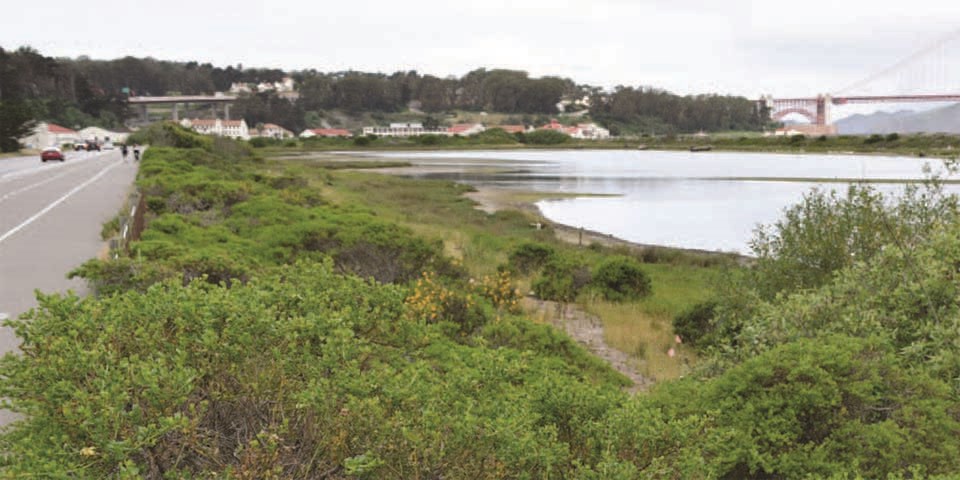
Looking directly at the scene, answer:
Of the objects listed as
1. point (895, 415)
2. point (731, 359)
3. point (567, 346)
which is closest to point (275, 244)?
point (567, 346)

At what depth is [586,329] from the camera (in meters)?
14.6

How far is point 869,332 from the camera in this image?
6496 mm

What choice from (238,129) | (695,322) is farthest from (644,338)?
(238,129)

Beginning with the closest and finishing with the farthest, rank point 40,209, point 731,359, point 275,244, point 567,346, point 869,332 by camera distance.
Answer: point 869,332 < point 731,359 < point 567,346 < point 275,244 < point 40,209

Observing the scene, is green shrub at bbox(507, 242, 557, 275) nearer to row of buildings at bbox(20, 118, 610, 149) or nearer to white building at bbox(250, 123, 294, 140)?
row of buildings at bbox(20, 118, 610, 149)

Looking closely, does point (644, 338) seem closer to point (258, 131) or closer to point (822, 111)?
point (822, 111)

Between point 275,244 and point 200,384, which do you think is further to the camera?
point 275,244

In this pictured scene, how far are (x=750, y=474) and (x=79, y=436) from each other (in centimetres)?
394

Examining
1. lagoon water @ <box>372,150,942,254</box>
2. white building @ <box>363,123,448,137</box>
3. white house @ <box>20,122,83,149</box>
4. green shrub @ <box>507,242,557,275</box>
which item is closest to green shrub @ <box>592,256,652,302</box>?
green shrub @ <box>507,242,557,275</box>

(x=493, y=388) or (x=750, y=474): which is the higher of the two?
(x=493, y=388)

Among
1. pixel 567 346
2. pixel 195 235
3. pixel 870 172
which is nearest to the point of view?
pixel 567 346

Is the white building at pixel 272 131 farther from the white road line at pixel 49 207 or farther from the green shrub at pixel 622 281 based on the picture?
the green shrub at pixel 622 281

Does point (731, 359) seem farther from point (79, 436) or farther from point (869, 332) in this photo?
point (79, 436)

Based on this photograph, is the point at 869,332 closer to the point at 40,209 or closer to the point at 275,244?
the point at 275,244
